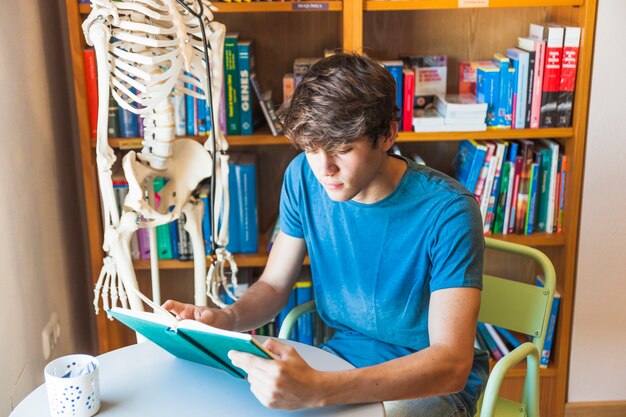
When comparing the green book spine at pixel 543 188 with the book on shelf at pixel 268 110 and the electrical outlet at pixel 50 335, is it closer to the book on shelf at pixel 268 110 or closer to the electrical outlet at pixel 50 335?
the book on shelf at pixel 268 110

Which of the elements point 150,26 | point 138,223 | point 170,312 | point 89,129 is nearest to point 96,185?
point 89,129

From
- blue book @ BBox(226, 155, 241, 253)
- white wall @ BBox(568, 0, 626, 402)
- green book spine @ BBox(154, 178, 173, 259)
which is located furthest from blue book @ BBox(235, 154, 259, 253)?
white wall @ BBox(568, 0, 626, 402)

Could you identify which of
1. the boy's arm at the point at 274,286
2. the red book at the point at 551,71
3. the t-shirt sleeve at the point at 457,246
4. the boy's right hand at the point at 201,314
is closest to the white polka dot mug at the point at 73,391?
the boy's right hand at the point at 201,314

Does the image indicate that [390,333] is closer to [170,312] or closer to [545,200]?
[170,312]

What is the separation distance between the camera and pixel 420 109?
251 centimetres

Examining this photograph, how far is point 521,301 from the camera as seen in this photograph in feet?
6.07

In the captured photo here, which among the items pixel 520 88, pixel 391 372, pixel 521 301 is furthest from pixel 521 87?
pixel 391 372

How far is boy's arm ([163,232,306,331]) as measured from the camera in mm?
1580

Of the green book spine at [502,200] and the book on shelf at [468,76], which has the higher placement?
the book on shelf at [468,76]

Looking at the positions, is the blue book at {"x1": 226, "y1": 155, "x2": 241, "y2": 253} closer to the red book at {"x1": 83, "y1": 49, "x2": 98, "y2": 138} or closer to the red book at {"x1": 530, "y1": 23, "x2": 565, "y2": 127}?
the red book at {"x1": 83, "y1": 49, "x2": 98, "y2": 138}

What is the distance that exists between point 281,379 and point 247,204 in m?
1.29

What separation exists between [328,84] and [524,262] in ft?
5.07

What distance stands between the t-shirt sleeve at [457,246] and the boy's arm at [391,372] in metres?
0.02

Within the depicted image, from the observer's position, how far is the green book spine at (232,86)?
234 cm
